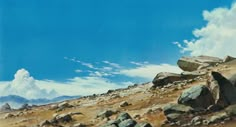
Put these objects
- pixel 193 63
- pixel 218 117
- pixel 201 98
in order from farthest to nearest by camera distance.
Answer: pixel 193 63 → pixel 201 98 → pixel 218 117

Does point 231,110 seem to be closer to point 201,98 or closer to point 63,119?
point 201,98

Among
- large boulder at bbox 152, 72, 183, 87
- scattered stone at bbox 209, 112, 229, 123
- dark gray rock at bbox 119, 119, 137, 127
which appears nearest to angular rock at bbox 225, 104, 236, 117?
scattered stone at bbox 209, 112, 229, 123

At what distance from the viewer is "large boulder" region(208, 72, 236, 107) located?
62.2 m

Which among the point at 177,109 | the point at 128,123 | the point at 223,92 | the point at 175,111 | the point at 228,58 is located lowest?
the point at 128,123

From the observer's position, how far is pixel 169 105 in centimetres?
6356

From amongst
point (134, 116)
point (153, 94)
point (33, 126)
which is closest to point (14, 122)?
point (33, 126)

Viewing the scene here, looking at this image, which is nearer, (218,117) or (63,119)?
(218,117)

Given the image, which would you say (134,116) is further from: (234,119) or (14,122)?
(14,122)

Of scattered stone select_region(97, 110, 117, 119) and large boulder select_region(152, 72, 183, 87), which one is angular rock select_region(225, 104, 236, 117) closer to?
scattered stone select_region(97, 110, 117, 119)

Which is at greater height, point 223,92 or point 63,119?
point 63,119

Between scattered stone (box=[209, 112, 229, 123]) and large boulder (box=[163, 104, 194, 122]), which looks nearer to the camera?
scattered stone (box=[209, 112, 229, 123])

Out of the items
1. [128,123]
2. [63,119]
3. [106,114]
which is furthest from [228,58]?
[128,123]

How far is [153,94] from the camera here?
84625 millimetres

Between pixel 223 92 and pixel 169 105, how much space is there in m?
5.90
